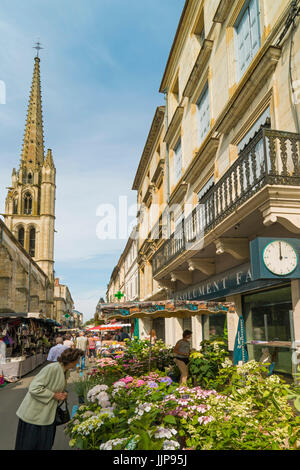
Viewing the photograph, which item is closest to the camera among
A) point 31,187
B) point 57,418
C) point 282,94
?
point 57,418

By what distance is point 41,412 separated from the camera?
414 cm

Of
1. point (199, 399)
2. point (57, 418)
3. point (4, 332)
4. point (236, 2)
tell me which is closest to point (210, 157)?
point (236, 2)

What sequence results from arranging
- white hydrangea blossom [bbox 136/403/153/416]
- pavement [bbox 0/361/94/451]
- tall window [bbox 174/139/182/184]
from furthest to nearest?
tall window [bbox 174/139/182/184]
pavement [bbox 0/361/94/451]
white hydrangea blossom [bbox 136/403/153/416]

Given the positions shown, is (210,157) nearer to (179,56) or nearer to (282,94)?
(282,94)

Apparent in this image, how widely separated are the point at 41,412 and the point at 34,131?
276 feet

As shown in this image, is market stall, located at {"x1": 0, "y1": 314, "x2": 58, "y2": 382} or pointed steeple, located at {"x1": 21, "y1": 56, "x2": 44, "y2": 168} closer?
market stall, located at {"x1": 0, "y1": 314, "x2": 58, "y2": 382}

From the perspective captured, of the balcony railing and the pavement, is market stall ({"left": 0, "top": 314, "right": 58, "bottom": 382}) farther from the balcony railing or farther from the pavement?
the balcony railing

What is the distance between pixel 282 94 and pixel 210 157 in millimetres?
4538

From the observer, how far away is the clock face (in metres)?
6.88

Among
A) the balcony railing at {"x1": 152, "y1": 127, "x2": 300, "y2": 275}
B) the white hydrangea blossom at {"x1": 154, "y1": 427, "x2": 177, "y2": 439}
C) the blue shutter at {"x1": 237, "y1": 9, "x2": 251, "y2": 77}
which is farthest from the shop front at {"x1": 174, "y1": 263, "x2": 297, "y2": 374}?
the blue shutter at {"x1": 237, "y1": 9, "x2": 251, "y2": 77}

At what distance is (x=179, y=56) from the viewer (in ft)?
58.2

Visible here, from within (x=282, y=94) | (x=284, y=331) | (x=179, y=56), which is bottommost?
(x=284, y=331)

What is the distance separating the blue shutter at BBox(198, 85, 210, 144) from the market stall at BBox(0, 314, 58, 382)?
35.9ft

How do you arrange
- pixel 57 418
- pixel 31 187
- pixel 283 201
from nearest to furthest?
pixel 57 418 → pixel 283 201 → pixel 31 187
